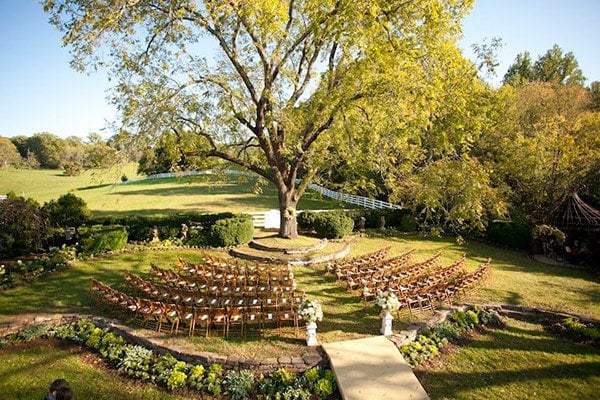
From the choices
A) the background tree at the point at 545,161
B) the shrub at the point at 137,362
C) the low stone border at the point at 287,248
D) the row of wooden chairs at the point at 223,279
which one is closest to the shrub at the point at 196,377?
the shrub at the point at 137,362

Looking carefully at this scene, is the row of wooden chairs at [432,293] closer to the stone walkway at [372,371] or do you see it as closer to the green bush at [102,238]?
the stone walkway at [372,371]

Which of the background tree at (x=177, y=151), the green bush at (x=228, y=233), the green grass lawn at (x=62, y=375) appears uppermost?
the background tree at (x=177, y=151)

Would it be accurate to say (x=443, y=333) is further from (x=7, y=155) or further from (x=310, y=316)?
(x=7, y=155)

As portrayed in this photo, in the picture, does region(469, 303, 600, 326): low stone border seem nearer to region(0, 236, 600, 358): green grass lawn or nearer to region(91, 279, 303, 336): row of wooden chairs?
region(0, 236, 600, 358): green grass lawn

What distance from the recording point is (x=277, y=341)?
890 centimetres

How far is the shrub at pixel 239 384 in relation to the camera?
729 centimetres

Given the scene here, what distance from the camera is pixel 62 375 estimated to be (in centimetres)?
773

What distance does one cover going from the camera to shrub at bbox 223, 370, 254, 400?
7.29 meters

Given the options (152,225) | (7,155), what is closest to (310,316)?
(152,225)

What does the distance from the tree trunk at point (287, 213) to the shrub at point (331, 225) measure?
2467 millimetres

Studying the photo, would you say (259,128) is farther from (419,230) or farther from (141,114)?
(419,230)

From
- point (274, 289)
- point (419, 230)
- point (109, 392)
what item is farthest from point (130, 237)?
point (419, 230)

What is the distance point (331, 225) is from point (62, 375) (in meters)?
14.7

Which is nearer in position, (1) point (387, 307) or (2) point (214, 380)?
(2) point (214, 380)
